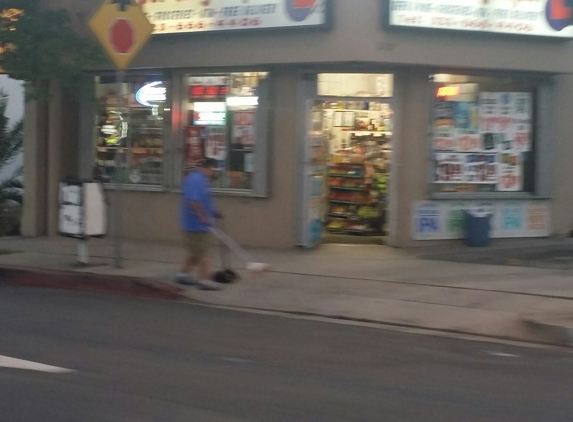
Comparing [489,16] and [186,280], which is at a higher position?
[489,16]

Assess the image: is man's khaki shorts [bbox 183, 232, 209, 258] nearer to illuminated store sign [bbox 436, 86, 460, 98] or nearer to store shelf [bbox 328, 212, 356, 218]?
store shelf [bbox 328, 212, 356, 218]

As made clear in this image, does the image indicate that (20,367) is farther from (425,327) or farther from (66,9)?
(66,9)

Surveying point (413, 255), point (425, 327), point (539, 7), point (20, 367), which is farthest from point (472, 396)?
point (539, 7)

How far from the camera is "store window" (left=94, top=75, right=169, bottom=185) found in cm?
1622

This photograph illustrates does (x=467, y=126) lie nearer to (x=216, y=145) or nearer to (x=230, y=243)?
(x=216, y=145)

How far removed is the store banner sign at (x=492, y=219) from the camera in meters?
14.8

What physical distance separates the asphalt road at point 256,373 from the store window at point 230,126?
189 inches

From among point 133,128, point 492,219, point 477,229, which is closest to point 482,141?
point 492,219

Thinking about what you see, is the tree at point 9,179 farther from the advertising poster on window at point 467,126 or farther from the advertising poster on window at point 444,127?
the advertising poster on window at point 467,126

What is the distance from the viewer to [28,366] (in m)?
7.97

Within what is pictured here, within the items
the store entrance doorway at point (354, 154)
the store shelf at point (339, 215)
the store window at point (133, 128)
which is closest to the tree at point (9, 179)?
the store window at point (133, 128)

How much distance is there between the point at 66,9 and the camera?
16.0 m

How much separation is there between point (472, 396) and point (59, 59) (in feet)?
31.6

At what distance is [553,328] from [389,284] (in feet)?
9.55
